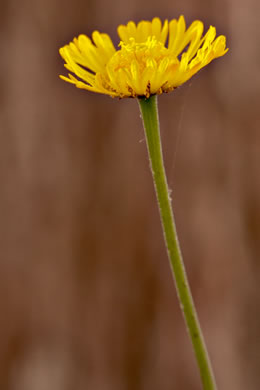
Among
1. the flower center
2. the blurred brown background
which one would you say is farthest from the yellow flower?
the blurred brown background

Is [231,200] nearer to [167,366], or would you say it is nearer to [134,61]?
[167,366]

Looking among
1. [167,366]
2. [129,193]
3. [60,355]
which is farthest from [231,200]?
[60,355]

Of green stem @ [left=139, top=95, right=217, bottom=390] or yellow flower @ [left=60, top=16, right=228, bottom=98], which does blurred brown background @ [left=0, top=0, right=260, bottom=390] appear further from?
green stem @ [left=139, top=95, right=217, bottom=390]

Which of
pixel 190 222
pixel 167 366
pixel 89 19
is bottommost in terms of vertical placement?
pixel 167 366

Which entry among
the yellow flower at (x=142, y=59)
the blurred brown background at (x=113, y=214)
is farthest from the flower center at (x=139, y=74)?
the blurred brown background at (x=113, y=214)

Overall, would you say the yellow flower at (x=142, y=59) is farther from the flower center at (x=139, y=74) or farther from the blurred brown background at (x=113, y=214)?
the blurred brown background at (x=113, y=214)
